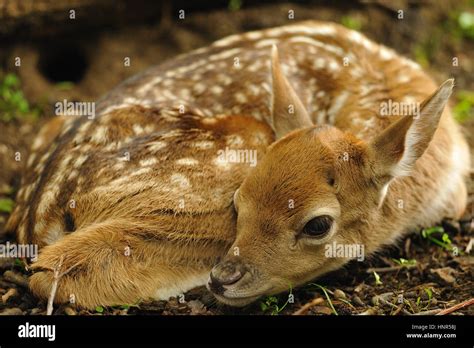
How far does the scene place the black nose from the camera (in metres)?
4.71

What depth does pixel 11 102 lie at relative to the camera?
7789mm

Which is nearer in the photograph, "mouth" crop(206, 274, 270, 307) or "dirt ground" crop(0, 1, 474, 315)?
"mouth" crop(206, 274, 270, 307)

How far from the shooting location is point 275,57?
5.64 meters

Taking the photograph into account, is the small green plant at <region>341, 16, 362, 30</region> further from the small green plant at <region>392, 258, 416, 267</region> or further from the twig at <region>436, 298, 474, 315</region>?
the twig at <region>436, 298, 474, 315</region>

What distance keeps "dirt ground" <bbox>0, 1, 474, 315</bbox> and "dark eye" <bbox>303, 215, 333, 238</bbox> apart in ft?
1.42

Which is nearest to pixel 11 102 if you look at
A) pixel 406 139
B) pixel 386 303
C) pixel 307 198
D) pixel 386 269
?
pixel 307 198

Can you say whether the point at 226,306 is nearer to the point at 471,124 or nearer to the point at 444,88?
the point at 444,88

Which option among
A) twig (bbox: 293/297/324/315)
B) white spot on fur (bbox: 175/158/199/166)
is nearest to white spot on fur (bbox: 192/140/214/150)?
white spot on fur (bbox: 175/158/199/166)

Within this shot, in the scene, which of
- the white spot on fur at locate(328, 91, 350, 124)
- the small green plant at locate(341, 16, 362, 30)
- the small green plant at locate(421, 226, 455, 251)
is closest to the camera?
the small green plant at locate(421, 226, 455, 251)

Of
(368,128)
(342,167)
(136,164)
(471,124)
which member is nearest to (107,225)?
(136,164)

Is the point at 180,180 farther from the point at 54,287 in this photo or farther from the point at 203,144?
the point at 54,287

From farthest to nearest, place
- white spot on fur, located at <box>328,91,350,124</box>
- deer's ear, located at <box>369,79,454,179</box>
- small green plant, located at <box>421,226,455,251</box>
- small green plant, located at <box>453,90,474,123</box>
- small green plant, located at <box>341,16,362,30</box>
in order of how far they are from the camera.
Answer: small green plant, located at <box>341,16,362,30</box> < small green plant, located at <box>453,90,474,123</box> < white spot on fur, located at <box>328,91,350,124</box> < small green plant, located at <box>421,226,455,251</box> < deer's ear, located at <box>369,79,454,179</box>

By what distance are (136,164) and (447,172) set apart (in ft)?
7.72

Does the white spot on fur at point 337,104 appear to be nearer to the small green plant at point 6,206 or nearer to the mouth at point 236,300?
the mouth at point 236,300
